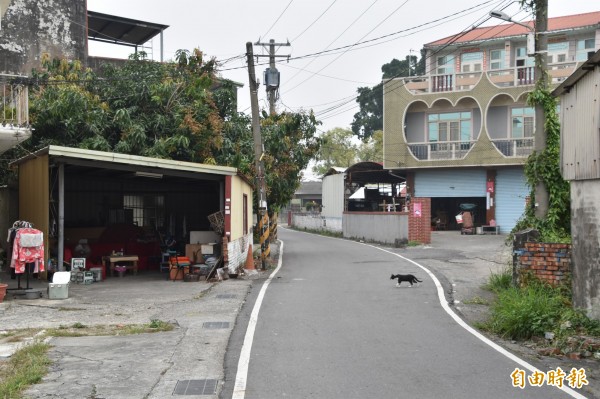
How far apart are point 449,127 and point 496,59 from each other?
814cm

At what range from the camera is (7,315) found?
11672mm

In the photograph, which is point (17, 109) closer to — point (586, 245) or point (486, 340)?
point (486, 340)

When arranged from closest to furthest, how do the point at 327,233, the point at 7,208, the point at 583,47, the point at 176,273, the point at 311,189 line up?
the point at 176,273
the point at 7,208
the point at 583,47
the point at 327,233
the point at 311,189

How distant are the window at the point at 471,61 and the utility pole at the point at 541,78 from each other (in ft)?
97.5

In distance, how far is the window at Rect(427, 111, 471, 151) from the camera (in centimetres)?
3731

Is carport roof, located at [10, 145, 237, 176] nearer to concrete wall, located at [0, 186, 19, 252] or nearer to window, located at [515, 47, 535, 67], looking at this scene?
concrete wall, located at [0, 186, 19, 252]

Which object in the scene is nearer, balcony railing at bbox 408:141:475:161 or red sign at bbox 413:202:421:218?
red sign at bbox 413:202:421:218

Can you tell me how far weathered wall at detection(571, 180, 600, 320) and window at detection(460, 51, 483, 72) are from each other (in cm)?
3418

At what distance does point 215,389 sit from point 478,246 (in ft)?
76.2

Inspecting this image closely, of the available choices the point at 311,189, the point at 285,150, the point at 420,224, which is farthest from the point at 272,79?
the point at 311,189

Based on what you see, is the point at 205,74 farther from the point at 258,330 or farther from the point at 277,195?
the point at 258,330

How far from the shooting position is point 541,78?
46.2 ft

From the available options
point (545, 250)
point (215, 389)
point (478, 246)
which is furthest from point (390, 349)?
point (478, 246)

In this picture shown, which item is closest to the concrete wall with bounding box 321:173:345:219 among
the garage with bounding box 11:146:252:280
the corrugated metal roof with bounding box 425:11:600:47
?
the corrugated metal roof with bounding box 425:11:600:47
